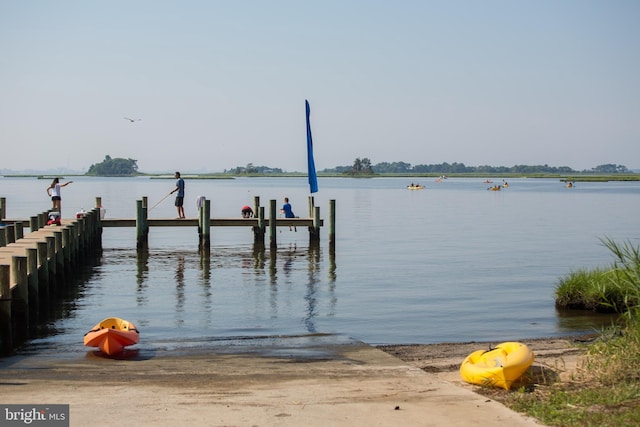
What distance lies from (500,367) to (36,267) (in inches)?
414

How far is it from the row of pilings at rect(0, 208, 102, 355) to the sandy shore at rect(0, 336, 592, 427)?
1.34 meters

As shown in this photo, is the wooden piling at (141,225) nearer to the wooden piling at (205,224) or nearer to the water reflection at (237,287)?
the water reflection at (237,287)

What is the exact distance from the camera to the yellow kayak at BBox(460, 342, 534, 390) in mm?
10102

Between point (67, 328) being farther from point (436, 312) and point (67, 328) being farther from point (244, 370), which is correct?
point (436, 312)

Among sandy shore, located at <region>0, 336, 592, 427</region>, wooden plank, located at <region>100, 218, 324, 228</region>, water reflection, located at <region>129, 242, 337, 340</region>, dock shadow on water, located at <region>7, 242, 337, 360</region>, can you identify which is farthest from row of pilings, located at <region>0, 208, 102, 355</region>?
water reflection, located at <region>129, 242, 337, 340</region>

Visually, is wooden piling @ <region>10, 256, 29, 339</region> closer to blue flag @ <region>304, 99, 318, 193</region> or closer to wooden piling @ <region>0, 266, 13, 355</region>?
wooden piling @ <region>0, 266, 13, 355</region>

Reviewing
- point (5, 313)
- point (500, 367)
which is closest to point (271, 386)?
point (500, 367)

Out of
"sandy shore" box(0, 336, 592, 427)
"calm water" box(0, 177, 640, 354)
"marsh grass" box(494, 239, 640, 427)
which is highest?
"marsh grass" box(494, 239, 640, 427)

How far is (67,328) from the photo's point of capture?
16.8 metres

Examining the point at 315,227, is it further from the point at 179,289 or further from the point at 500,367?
the point at 500,367

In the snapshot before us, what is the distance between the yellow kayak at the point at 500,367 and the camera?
1010 centimetres

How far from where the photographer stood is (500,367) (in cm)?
1012

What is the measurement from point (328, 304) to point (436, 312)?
2815 millimetres

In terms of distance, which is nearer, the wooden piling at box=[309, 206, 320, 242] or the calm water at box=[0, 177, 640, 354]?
the calm water at box=[0, 177, 640, 354]
